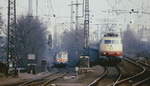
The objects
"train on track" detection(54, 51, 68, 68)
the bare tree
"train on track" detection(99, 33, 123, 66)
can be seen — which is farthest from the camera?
the bare tree

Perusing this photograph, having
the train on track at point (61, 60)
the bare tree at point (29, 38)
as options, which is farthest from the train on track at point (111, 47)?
the bare tree at point (29, 38)

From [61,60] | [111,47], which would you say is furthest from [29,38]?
[111,47]

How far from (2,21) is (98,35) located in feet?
69.0

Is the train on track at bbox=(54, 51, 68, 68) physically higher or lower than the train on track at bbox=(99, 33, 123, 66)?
lower

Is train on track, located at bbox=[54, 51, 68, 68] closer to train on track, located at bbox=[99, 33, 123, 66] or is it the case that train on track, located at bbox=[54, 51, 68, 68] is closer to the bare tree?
the bare tree

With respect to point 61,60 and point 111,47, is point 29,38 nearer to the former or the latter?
point 61,60

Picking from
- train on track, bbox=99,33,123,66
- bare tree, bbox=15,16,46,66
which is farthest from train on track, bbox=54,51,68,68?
train on track, bbox=99,33,123,66

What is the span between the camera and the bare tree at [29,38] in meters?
61.5

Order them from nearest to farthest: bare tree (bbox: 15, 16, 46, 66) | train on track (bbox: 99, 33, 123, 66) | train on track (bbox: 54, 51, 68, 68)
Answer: train on track (bbox: 99, 33, 123, 66), train on track (bbox: 54, 51, 68, 68), bare tree (bbox: 15, 16, 46, 66)

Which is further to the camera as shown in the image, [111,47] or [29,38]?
[29,38]

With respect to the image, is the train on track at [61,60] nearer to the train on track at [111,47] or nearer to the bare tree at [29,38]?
the bare tree at [29,38]

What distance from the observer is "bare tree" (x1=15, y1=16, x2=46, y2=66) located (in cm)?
6152

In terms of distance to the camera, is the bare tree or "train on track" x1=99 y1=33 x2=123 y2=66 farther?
the bare tree

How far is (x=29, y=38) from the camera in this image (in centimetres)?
6581
